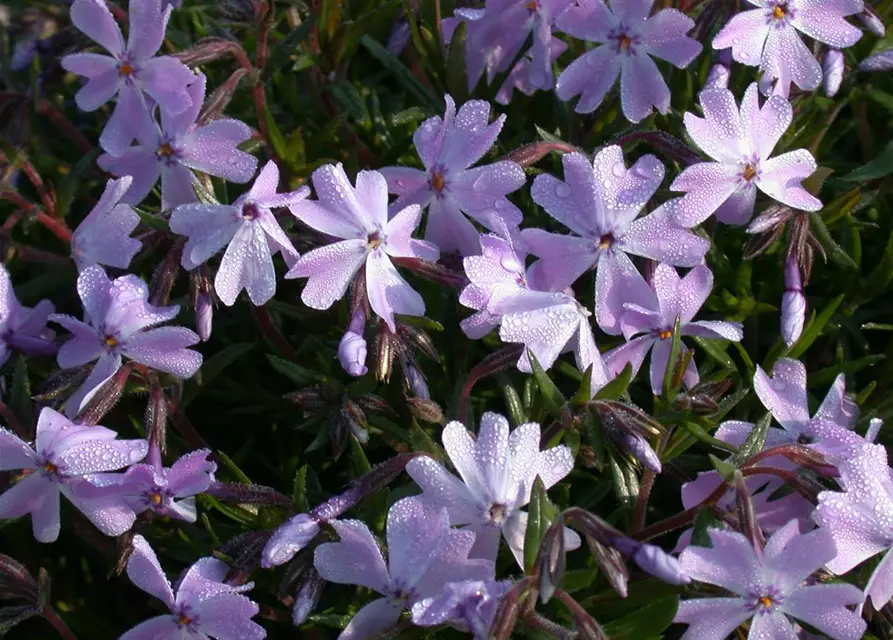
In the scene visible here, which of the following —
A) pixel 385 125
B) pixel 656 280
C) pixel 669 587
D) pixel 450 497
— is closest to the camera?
pixel 450 497

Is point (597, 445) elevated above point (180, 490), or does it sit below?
above

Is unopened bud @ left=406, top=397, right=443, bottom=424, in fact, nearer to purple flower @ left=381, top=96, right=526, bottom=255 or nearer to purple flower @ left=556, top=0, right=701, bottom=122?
purple flower @ left=381, top=96, right=526, bottom=255

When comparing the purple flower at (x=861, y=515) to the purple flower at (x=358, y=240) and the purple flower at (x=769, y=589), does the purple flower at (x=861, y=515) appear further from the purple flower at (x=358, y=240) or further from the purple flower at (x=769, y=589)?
the purple flower at (x=358, y=240)

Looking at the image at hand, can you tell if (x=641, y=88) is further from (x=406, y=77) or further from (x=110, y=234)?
(x=110, y=234)

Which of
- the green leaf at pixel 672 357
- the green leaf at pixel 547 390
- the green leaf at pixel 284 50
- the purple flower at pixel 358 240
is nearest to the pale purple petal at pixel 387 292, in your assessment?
the purple flower at pixel 358 240

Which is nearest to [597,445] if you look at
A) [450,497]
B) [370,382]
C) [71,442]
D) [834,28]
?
[450,497]

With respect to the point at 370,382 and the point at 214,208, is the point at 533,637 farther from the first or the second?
the point at 214,208

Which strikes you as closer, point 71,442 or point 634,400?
point 71,442

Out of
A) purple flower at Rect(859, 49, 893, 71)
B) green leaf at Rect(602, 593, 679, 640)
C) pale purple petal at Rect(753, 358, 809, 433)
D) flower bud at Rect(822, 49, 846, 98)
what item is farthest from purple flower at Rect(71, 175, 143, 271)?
purple flower at Rect(859, 49, 893, 71)
